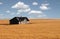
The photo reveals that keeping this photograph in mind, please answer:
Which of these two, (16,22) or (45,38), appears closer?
(45,38)

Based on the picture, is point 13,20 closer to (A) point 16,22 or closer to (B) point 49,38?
(A) point 16,22

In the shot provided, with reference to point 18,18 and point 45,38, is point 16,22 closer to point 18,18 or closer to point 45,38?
point 18,18

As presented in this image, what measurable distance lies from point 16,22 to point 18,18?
2540mm

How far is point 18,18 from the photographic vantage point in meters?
71.3

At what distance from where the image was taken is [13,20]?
7094 centimetres

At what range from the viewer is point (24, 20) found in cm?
7306

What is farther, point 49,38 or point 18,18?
point 18,18

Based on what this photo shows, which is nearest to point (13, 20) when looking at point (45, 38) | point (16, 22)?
point (16, 22)

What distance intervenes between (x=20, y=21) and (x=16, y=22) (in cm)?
192

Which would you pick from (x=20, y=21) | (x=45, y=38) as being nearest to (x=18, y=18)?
(x=20, y=21)

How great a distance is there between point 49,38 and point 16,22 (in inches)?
1931

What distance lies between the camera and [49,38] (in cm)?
2133

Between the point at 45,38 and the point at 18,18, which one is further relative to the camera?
the point at 18,18

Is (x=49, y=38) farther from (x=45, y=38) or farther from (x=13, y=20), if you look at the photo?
(x=13, y=20)
